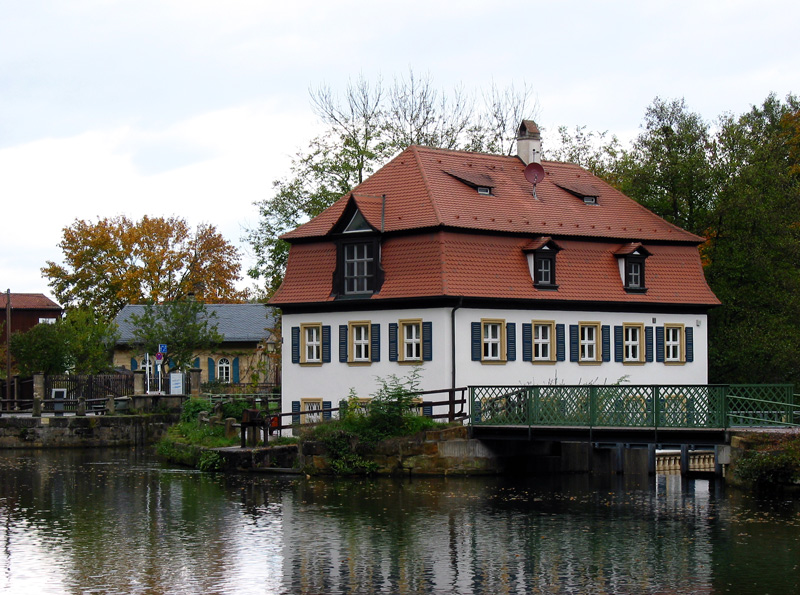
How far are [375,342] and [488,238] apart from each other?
5028 millimetres

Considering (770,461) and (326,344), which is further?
(326,344)

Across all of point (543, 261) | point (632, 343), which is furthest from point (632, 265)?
point (543, 261)

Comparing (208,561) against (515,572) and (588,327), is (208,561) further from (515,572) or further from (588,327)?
(588,327)

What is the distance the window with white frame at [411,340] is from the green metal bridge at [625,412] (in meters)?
3.72

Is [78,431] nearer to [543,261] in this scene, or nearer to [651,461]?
[543,261]

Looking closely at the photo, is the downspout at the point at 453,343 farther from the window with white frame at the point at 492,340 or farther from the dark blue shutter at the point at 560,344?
the dark blue shutter at the point at 560,344

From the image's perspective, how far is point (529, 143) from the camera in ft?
159

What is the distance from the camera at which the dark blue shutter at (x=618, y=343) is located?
44031 mm

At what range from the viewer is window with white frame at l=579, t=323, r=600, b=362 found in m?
43.4

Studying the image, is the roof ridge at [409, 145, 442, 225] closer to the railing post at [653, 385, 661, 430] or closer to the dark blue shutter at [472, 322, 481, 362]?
the dark blue shutter at [472, 322, 481, 362]

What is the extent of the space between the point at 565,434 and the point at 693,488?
142 inches

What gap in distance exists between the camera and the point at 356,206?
4238 centimetres

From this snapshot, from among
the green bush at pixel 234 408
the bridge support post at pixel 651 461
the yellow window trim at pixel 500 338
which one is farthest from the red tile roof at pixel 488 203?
the bridge support post at pixel 651 461

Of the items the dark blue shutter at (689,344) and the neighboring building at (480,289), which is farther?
the dark blue shutter at (689,344)
